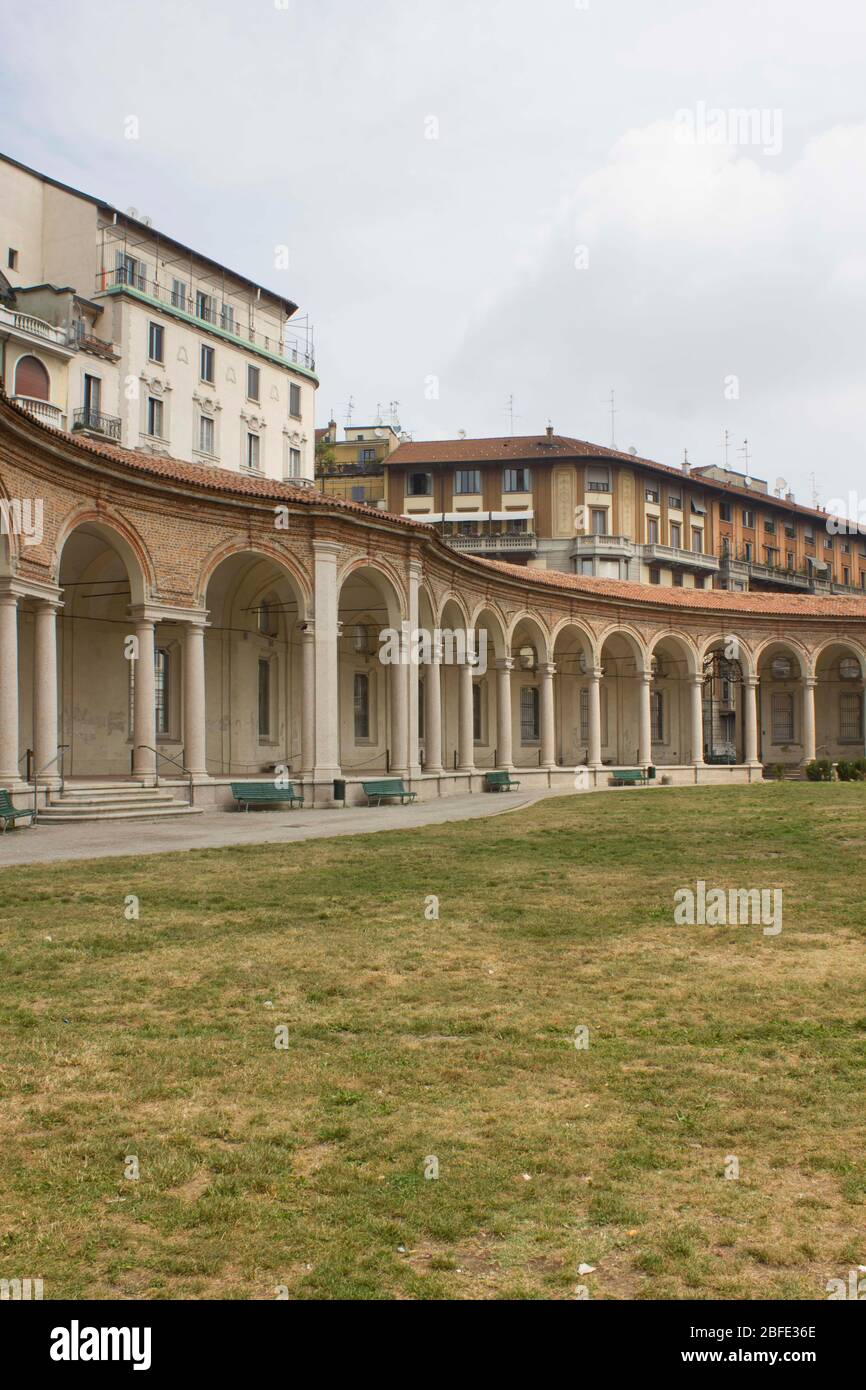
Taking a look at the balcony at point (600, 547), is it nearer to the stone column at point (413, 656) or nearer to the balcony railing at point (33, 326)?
the balcony railing at point (33, 326)

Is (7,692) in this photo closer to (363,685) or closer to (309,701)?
(309,701)

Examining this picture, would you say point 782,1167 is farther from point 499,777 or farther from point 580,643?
point 580,643

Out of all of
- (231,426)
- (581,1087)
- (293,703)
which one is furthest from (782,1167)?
(231,426)

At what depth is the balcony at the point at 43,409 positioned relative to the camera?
36.9 metres

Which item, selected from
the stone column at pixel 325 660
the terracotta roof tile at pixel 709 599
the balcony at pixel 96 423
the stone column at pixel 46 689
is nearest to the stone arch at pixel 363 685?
the stone column at pixel 325 660

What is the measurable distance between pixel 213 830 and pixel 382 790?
8.74m

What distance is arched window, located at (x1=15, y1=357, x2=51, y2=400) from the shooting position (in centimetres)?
3844

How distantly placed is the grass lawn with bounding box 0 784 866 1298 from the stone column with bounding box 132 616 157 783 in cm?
1328

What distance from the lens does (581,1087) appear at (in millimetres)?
6180

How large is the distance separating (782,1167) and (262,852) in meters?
12.4

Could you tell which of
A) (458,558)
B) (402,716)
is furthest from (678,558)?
(402,716)

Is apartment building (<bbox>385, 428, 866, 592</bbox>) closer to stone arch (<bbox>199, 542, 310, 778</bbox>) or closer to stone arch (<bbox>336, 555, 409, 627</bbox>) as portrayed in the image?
stone arch (<bbox>199, 542, 310, 778</bbox>)

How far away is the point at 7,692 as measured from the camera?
2133cm

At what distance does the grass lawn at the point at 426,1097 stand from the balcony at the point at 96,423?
32088 mm
